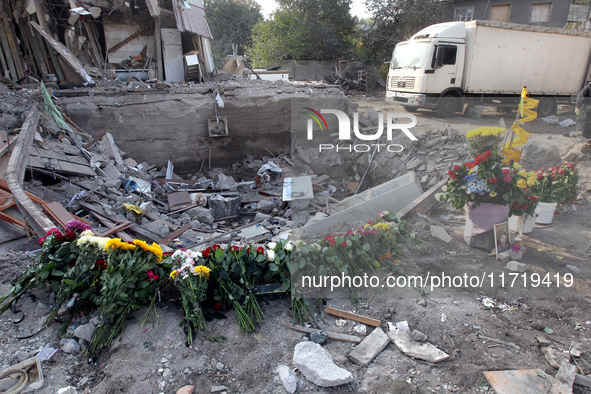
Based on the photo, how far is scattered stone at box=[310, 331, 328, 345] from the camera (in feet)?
9.72

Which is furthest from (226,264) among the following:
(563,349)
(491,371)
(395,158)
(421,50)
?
(421,50)

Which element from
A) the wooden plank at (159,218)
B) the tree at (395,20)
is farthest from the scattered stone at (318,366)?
the tree at (395,20)

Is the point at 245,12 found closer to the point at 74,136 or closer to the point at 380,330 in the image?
the point at 74,136

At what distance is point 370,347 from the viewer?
9.48 feet

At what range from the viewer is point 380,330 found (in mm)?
3057

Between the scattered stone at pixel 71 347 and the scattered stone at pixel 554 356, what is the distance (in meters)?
3.83

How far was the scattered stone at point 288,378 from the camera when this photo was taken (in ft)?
8.33

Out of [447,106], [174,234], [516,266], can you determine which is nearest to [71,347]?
[174,234]

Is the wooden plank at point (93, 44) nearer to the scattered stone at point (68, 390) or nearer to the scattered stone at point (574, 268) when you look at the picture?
the scattered stone at point (68, 390)

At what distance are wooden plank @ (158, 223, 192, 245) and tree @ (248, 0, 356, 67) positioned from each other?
60.0ft

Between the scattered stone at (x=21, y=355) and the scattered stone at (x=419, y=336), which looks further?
the scattered stone at (x=419, y=336)

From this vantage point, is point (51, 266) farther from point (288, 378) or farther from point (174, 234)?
point (174, 234)

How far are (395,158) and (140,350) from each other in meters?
7.81

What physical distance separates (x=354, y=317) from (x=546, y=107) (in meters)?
14.0
